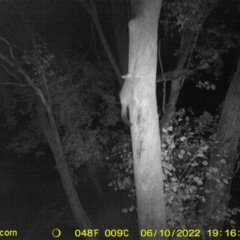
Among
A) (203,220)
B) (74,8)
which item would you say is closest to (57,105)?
(74,8)

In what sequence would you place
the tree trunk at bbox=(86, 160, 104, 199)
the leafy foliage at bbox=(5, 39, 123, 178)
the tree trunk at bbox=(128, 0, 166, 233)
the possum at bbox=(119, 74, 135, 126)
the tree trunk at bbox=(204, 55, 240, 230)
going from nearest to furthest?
the possum at bbox=(119, 74, 135, 126)
the tree trunk at bbox=(128, 0, 166, 233)
the tree trunk at bbox=(204, 55, 240, 230)
the leafy foliage at bbox=(5, 39, 123, 178)
the tree trunk at bbox=(86, 160, 104, 199)

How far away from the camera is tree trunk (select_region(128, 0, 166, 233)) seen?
526 cm

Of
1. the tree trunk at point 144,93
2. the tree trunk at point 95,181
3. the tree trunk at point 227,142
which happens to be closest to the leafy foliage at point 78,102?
the tree trunk at point 95,181

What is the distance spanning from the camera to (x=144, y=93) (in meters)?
5.28

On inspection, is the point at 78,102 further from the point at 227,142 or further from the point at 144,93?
the point at 144,93

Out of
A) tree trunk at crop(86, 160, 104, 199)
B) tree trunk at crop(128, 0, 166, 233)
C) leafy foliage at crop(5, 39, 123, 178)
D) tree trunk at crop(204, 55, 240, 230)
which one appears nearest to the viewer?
tree trunk at crop(128, 0, 166, 233)

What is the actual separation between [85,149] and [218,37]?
5.25 m

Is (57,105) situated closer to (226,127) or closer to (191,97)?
(191,97)

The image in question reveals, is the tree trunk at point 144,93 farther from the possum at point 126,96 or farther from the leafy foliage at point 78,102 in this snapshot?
the leafy foliage at point 78,102

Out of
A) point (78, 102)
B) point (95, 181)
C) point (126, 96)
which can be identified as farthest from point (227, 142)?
point (95, 181)

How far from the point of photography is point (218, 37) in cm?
1062

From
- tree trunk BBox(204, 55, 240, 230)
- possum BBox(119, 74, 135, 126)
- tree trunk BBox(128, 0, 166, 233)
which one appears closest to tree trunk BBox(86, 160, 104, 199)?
tree trunk BBox(204, 55, 240, 230)

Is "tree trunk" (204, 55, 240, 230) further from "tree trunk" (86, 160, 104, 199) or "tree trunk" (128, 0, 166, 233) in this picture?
"tree trunk" (86, 160, 104, 199)

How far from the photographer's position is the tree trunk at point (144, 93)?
5258 mm
